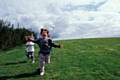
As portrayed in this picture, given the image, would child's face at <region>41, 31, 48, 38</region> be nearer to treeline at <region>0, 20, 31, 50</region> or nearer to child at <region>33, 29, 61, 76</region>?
child at <region>33, 29, 61, 76</region>

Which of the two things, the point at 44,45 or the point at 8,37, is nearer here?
the point at 44,45

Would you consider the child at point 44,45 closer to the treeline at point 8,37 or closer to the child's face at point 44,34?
the child's face at point 44,34

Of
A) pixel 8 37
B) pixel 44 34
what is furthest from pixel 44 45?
pixel 8 37

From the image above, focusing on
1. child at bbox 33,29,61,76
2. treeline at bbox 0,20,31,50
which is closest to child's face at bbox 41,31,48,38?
child at bbox 33,29,61,76

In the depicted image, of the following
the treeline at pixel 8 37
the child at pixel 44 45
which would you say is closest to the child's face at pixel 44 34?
the child at pixel 44 45

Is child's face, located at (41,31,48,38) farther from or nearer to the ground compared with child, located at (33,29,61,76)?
farther from the ground

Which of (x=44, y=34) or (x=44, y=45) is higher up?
(x=44, y=34)

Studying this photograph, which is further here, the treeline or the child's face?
the treeline

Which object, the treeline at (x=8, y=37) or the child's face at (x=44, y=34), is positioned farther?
the treeline at (x=8, y=37)

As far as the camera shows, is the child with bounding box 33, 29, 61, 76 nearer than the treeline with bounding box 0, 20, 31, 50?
Yes

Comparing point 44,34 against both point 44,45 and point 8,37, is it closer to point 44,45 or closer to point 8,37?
point 44,45

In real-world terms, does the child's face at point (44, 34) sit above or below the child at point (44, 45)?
above

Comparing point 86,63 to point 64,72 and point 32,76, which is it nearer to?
point 64,72

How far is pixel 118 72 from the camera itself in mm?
16156
